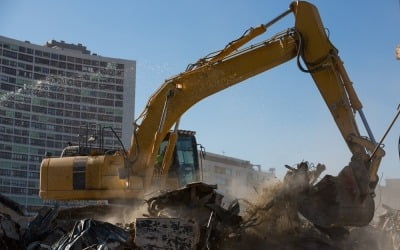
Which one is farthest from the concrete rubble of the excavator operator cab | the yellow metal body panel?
the excavator operator cab

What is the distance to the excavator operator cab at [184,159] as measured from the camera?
11.5m

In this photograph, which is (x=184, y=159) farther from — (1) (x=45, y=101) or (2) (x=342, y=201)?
(1) (x=45, y=101)

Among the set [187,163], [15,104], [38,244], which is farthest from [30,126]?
[38,244]

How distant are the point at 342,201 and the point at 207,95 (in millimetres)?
3157

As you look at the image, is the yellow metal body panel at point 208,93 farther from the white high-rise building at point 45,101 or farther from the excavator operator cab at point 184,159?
the white high-rise building at point 45,101

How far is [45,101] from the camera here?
32156 millimetres

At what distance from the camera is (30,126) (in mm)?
32094

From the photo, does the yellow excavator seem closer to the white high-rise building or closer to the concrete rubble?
the concrete rubble

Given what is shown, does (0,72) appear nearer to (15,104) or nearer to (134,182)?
(15,104)

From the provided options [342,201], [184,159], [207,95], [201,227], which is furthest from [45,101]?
[342,201]

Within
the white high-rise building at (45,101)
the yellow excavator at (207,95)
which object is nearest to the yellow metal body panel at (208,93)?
the yellow excavator at (207,95)

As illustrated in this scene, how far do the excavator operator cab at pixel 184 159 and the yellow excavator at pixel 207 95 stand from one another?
0.71ft

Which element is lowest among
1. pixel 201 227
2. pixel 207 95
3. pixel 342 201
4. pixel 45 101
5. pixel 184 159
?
pixel 201 227

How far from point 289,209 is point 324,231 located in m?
0.60
